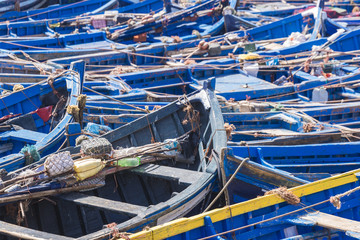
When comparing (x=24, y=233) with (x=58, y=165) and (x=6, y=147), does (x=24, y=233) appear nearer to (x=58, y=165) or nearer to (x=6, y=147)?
(x=58, y=165)

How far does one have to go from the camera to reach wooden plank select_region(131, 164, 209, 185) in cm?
702

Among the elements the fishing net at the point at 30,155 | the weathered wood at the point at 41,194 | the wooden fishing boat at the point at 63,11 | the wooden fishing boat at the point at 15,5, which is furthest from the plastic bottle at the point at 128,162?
the wooden fishing boat at the point at 15,5

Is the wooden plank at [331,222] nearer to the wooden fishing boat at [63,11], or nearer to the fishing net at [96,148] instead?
the fishing net at [96,148]

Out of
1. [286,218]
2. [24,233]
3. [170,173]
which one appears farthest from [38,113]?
→ [286,218]

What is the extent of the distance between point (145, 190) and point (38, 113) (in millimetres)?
3410

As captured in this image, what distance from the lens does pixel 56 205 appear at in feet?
23.6

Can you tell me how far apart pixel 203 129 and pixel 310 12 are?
11534 millimetres

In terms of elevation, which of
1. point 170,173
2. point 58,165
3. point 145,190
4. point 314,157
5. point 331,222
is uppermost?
point 58,165

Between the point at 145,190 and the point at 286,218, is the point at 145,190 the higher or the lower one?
the higher one

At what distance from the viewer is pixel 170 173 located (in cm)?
729

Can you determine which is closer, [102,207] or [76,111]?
[102,207]

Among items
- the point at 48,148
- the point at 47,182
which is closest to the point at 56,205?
the point at 47,182

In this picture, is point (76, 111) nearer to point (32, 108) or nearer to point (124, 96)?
point (32, 108)

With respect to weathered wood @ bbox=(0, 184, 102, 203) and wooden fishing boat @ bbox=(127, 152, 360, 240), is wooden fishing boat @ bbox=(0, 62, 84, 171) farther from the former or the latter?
wooden fishing boat @ bbox=(127, 152, 360, 240)
